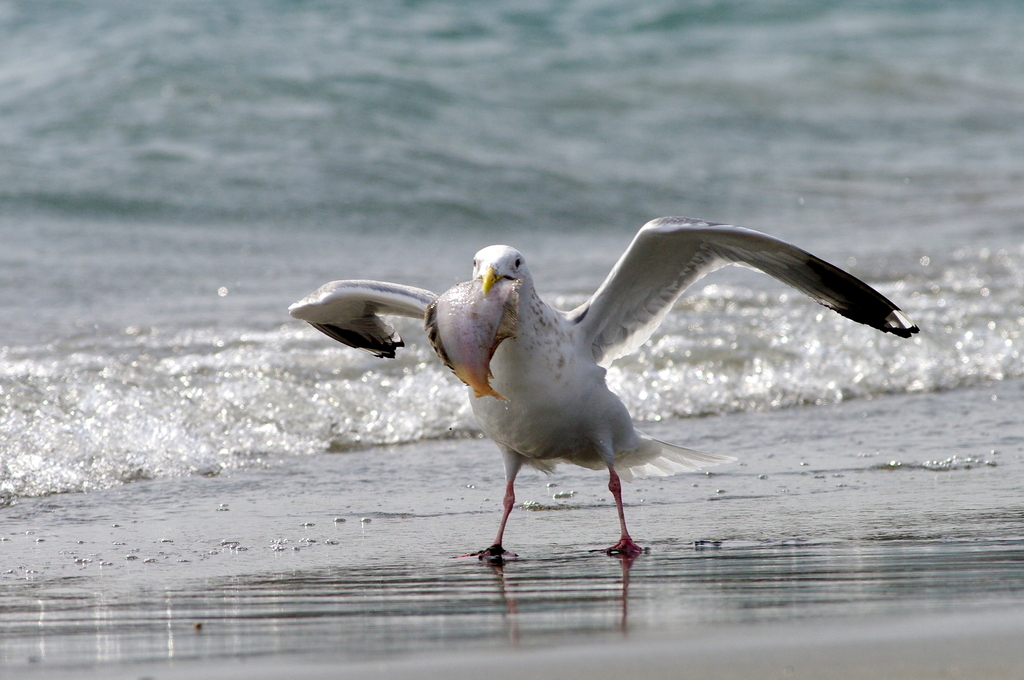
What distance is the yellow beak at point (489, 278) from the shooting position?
3.70 metres

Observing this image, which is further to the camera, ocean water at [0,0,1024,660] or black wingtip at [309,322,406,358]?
ocean water at [0,0,1024,660]

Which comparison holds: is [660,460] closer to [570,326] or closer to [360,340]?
[570,326]

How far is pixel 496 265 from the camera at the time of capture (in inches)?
152

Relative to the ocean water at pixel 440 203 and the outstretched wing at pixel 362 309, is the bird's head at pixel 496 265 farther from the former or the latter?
the ocean water at pixel 440 203

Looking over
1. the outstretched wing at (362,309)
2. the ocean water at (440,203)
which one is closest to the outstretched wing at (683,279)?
the outstretched wing at (362,309)

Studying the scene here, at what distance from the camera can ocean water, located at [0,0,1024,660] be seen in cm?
614

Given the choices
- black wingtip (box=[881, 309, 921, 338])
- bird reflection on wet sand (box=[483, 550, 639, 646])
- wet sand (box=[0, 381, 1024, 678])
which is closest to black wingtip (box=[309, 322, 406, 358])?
wet sand (box=[0, 381, 1024, 678])

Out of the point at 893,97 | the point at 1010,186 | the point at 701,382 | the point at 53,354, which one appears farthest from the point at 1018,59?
the point at 53,354

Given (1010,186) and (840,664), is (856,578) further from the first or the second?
(1010,186)

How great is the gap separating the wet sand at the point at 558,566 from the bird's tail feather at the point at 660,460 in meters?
0.14

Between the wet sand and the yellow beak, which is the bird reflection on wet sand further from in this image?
the yellow beak

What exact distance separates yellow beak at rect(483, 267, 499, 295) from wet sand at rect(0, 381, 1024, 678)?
2.83 ft

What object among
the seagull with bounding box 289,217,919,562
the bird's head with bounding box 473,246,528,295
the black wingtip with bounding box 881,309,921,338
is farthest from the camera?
the black wingtip with bounding box 881,309,921,338

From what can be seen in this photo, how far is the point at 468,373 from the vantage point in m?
3.51
